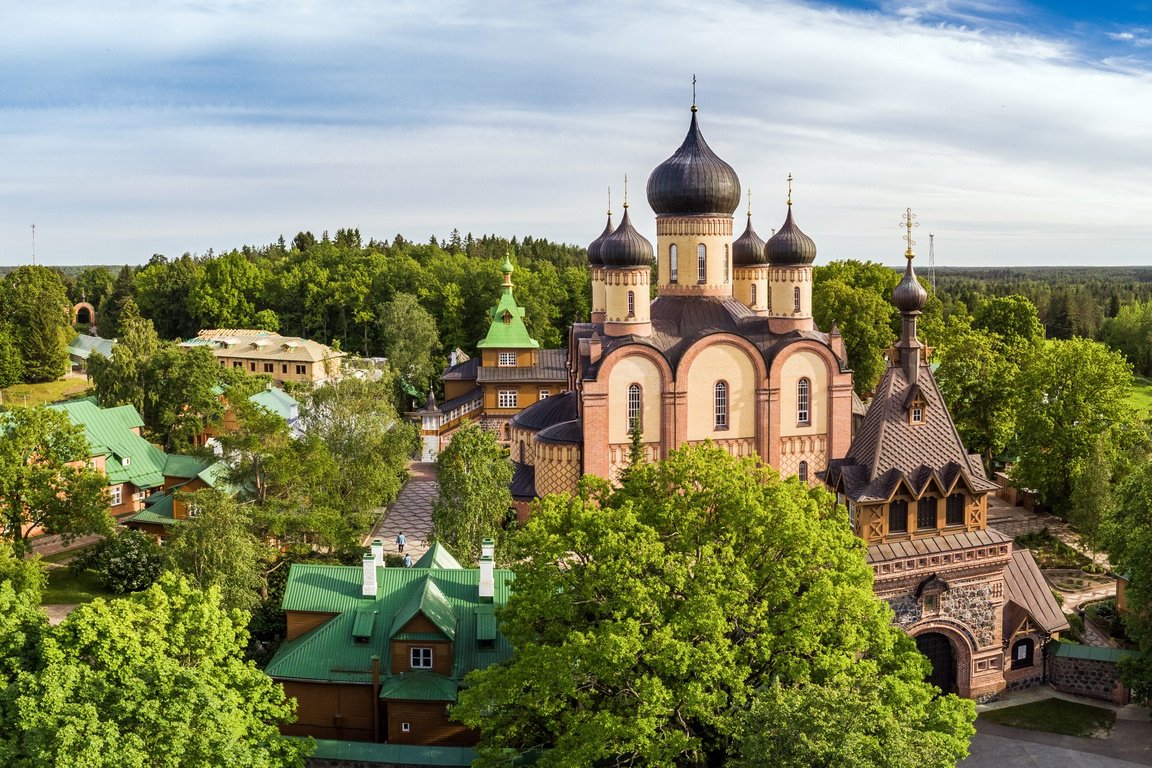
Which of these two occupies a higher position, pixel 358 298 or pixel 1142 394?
pixel 358 298

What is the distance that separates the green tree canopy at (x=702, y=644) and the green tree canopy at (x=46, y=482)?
1642 centimetres

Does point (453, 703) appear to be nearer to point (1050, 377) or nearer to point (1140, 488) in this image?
point (1140, 488)

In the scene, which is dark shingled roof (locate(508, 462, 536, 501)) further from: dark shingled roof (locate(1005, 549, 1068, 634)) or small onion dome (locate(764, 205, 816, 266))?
dark shingled roof (locate(1005, 549, 1068, 634))

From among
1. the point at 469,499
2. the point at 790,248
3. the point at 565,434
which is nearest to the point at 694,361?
the point at 565,434

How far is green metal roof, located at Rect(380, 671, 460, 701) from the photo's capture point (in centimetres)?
2097

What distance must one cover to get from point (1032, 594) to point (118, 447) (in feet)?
100

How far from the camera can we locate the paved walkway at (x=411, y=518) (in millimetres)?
35500

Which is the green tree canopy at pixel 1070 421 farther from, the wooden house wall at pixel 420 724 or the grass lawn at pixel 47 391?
the grass lawn at pixel 47 391

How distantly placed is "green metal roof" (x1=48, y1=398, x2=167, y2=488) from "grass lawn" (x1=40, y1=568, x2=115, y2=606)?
585cm

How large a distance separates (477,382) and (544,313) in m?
17.0

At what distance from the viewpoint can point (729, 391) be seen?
34.1m

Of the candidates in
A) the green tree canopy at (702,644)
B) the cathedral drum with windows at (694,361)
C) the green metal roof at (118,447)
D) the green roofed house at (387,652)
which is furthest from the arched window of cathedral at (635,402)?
the green metal roof at (118,447)

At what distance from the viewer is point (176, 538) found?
25.5m

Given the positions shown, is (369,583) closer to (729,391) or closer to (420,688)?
(420,688)
